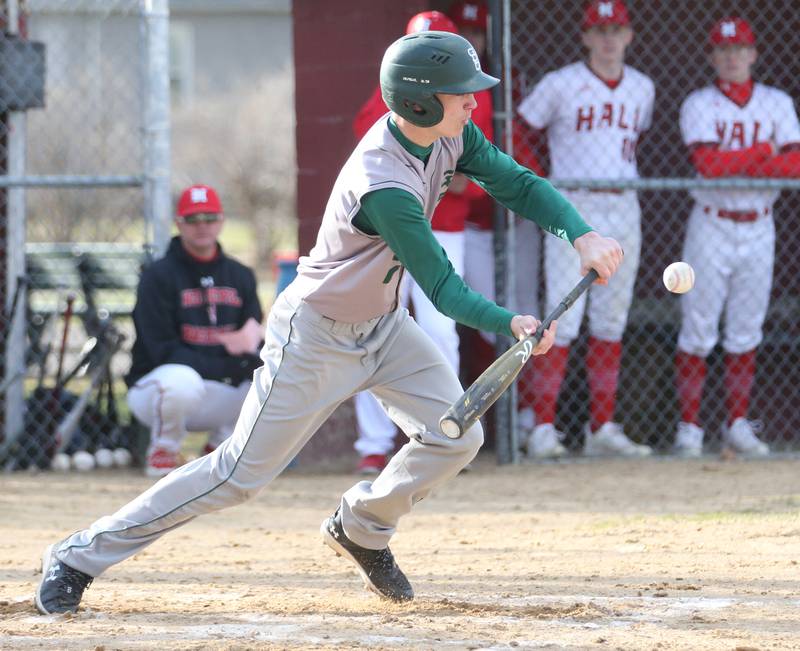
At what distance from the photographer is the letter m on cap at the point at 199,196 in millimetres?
7066

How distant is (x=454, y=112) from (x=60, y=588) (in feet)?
5.95

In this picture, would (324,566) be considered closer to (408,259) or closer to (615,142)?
(408,259)

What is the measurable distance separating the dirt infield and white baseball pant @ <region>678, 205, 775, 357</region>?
2.52 ft

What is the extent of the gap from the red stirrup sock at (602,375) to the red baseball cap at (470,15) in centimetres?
189

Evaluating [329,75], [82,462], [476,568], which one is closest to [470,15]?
[329,75]

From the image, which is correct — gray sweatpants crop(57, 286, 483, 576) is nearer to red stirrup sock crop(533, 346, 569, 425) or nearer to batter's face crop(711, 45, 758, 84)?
red stirrup sock crop(533, 346, 569, 425)

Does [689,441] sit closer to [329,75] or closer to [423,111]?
[329,75]

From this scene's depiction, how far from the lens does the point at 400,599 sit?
408cm

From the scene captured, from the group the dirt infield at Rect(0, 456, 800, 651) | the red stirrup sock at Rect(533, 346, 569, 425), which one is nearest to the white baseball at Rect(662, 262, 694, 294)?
the dirt infield at Rect(0, 456, 800, 651)

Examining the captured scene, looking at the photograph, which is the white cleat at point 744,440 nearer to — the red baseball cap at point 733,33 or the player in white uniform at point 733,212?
the player in white uniform at point 733,212

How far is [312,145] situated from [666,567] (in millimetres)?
3816

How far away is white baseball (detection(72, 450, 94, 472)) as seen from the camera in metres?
7.39

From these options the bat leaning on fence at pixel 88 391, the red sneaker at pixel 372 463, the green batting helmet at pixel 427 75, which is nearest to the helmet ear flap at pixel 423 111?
the green batting helmet at pixel 427 75

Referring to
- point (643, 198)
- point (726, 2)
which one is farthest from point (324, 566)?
point (726, 2)
